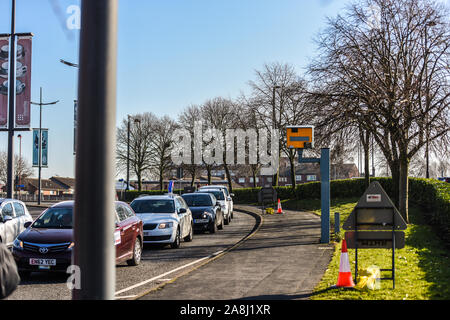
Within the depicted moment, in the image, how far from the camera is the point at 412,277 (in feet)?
31.7

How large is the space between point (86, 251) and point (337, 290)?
559 cm

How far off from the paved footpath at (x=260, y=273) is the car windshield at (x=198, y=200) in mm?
5648

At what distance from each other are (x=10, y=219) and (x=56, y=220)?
231cm

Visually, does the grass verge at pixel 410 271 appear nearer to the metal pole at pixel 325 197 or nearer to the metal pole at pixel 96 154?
the metal pole at pixel 325 197

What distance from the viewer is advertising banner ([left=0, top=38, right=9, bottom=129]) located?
70.8ft

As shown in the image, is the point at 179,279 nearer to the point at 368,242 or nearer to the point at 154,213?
the point at 368,242

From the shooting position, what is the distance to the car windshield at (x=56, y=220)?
11125 mm

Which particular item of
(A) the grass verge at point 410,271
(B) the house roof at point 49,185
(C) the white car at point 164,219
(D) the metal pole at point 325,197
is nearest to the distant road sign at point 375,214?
(A) the grass verge at point 410,271

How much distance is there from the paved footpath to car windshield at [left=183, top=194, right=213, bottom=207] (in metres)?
5.65

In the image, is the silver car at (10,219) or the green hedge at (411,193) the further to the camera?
the green hedge at (411,193)

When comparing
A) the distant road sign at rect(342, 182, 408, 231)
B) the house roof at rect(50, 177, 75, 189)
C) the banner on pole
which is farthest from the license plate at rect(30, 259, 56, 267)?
the house roof at rect(50, 177, 75, 189)

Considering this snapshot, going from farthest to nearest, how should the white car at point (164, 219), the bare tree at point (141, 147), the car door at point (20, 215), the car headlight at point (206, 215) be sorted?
the bare tree at point (141, 147), the car headlight at point (206, 215), the white car at point (164, 219), the car door at point (20, 215)

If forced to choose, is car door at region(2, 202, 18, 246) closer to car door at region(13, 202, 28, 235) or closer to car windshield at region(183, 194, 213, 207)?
car door at region(13, 202, 28, 235)

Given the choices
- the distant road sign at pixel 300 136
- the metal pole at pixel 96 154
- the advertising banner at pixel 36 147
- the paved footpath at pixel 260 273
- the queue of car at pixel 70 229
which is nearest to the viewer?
the metal pole at pixel 96 154
